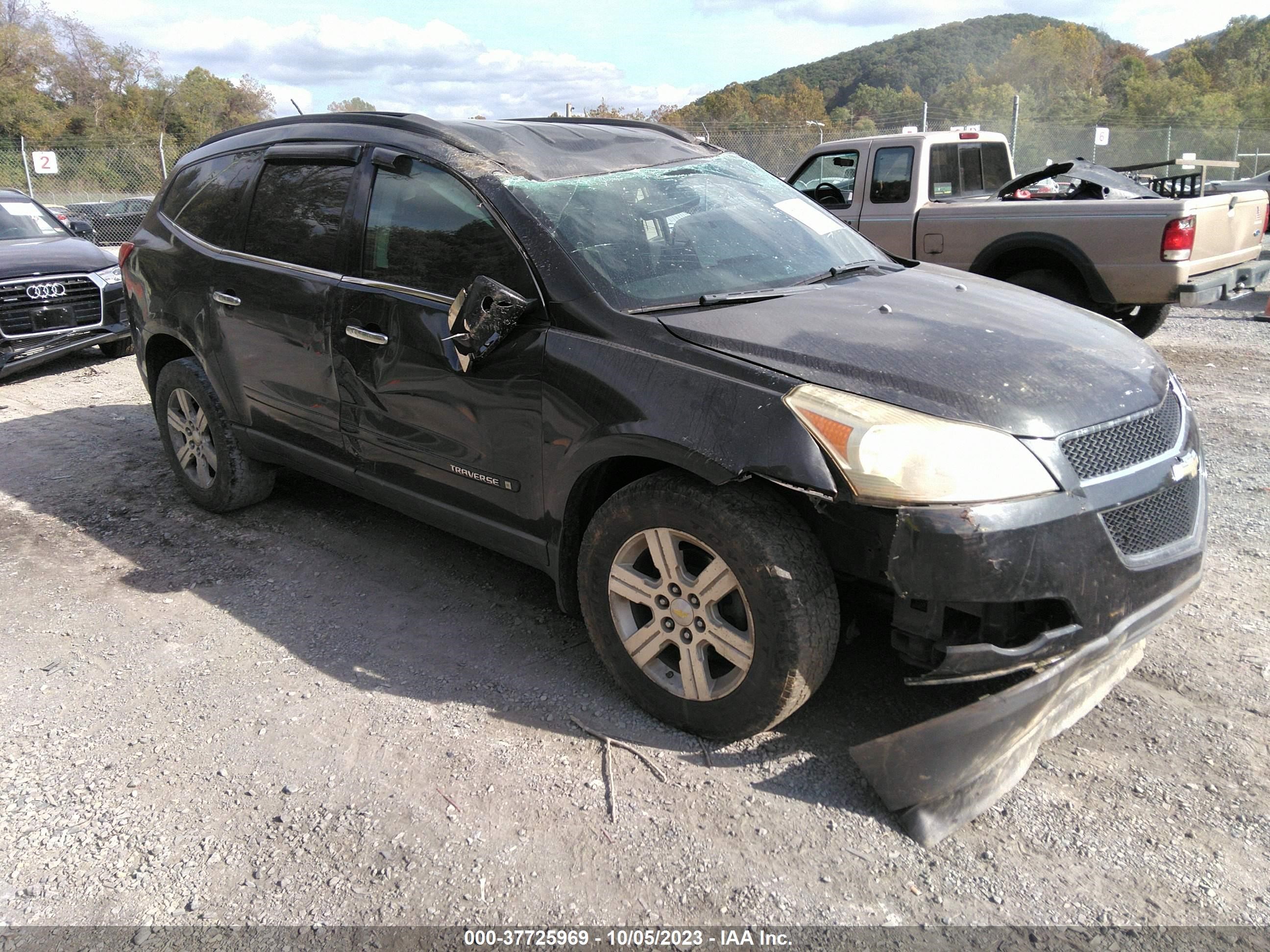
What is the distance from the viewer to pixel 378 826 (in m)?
2.75

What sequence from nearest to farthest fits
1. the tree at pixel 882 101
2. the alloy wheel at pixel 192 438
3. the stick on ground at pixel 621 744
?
1. the stick on ground at pixel 621 744
2. the alloy wheel at pixel 192 438
3. the tree at pixel 882 101

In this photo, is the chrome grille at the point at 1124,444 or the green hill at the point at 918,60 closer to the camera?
the chrome grille at the point at 1124,444

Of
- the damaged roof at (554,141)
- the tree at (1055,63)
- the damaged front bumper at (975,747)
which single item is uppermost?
the tree at (1055,63)

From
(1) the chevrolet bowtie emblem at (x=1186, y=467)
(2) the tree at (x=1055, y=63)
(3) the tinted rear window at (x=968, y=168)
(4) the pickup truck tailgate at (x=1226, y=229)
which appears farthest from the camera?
(2) the tree at (x=1055, y=63)

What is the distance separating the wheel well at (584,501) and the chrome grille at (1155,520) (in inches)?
51.8

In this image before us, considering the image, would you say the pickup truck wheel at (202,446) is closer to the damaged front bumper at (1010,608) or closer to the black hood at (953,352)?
the black hood at (953,352)

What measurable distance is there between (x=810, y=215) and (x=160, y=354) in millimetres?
3619

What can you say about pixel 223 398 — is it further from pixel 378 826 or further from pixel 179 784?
pixel 378 826

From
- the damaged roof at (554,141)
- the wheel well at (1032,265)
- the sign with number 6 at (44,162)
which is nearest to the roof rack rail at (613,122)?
the damaged roof at (554,141)

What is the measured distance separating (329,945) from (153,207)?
4482 mm

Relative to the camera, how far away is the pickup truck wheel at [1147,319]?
847 cm

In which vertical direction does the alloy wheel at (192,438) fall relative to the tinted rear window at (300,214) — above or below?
below

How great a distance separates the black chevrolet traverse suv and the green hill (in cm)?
7873

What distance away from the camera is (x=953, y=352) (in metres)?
2.88
